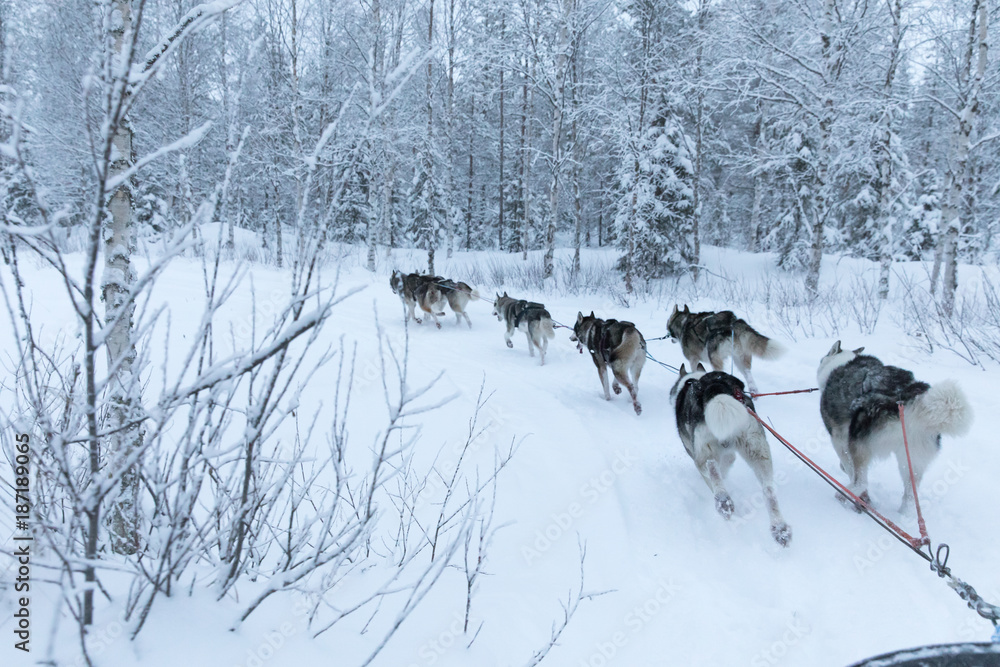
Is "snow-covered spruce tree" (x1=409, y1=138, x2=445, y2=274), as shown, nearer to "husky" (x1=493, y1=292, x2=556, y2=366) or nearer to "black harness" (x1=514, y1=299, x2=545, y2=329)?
"husky" (x1=493, y1=292, x2=556, y2=366)

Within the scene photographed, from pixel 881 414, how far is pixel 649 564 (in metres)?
1.71

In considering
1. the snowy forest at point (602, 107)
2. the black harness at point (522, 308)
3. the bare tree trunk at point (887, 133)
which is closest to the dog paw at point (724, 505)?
the snowy forest at point (602, 107)

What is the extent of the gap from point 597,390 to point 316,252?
198 inches

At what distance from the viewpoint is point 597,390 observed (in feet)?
19.9

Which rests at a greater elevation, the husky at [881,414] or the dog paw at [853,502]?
the husky at [881,414]

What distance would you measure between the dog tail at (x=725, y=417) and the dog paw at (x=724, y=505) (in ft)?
1.49

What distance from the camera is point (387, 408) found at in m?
4.59

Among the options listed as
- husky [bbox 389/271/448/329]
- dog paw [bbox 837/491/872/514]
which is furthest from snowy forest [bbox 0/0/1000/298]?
dog paw [bbox 837/491/872/514]

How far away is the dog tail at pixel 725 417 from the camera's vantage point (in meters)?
2.94

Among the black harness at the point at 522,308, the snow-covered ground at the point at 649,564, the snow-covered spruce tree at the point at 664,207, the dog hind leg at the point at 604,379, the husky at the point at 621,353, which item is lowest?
the snow-covered ground at the point at 649,564

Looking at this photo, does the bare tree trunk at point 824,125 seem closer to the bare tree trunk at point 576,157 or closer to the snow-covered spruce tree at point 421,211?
the bare tree trunk at point 576,157

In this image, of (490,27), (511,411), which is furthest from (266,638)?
(490,27)

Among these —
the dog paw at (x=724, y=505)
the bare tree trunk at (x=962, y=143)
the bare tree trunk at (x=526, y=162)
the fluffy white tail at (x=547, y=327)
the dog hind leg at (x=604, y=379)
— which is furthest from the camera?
the bare tree trunk at (x=526, y=162)

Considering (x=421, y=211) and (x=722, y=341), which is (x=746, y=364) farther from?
(x=421, y=211)
